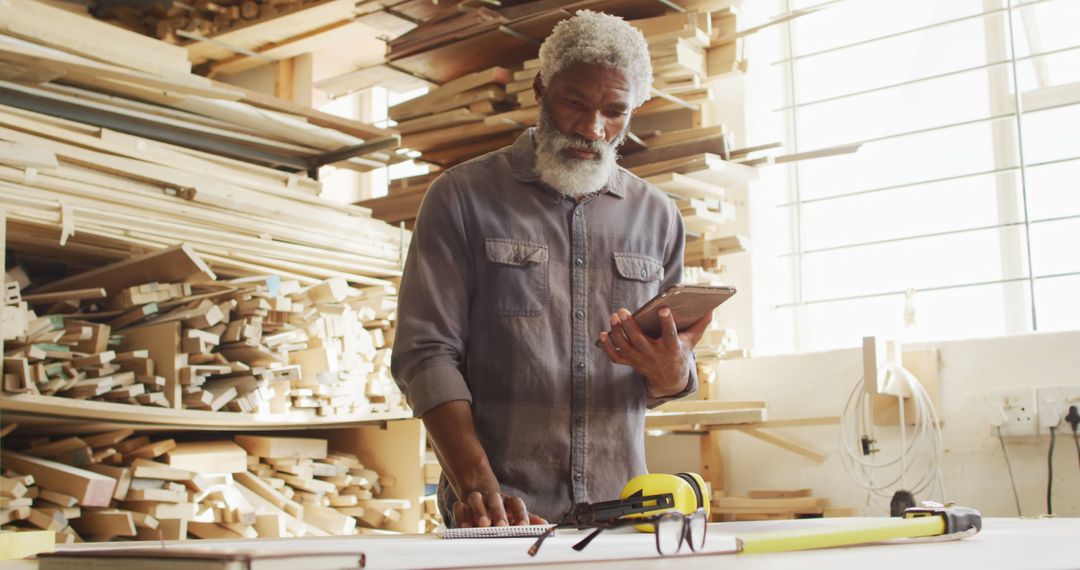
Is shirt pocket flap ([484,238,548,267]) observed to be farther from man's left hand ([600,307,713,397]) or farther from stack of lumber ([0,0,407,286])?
stack of lumber ([0,0,407,286])

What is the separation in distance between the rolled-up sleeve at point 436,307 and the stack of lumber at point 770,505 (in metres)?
2.48

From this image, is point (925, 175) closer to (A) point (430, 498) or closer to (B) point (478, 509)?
(A) point (430, 498)

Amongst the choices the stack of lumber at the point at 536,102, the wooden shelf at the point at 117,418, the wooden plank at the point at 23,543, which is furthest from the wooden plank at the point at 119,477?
the wooden plank at the point at 23,543

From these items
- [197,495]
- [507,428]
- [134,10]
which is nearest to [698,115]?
[197,495]

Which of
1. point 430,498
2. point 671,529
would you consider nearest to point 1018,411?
point 430,498

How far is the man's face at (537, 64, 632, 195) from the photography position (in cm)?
242

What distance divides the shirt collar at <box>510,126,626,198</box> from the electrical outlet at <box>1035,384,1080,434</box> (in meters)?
2.21

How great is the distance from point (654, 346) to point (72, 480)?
229 cm

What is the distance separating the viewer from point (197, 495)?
395 cm

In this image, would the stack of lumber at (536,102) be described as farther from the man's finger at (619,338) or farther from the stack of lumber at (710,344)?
the man's finger at (619,338)

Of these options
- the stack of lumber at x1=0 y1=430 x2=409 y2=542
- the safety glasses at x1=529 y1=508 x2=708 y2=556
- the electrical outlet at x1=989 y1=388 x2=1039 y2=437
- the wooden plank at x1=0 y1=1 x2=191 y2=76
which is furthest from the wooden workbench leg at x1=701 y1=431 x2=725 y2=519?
the safety glasses at x1=529 y1=508 x2=708 y2=556

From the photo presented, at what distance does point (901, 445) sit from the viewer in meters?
4.41

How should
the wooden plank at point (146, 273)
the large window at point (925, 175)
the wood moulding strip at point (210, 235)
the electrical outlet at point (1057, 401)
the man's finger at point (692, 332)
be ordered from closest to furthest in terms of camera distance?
the man's finger at point (692, 332) → the wood moulding strip at point (210, 235) → the wooden plank at point (146, 273) → the electrical outlet at point (1057, 401) → the large window at point (925, 175)

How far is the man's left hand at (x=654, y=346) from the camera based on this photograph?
2139 millimetres
